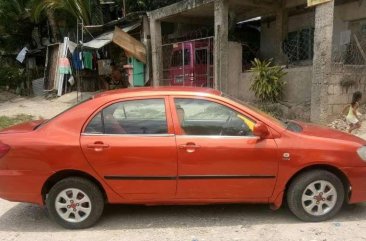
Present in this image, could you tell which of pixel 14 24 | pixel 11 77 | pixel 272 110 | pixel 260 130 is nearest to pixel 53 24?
pixel 11 77

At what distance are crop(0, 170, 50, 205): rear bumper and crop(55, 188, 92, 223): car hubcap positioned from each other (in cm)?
25

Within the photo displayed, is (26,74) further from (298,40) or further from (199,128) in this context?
(199,128)

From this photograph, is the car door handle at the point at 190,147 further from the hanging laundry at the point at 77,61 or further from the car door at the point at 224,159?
the hanging laundry at the point at 77,61

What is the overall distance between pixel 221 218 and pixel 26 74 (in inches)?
766

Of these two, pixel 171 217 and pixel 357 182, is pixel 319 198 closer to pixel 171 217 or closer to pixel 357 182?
pixel 357 182

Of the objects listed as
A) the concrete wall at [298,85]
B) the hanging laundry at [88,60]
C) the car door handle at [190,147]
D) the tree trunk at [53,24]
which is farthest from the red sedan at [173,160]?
the tree trunk at [53,24]

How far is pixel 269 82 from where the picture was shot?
10914 mm

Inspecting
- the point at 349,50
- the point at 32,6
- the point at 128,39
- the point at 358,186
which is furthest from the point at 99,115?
the point at 32,6

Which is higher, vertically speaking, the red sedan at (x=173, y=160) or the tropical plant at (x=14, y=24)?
the tropical plant at (x=14, y=24)

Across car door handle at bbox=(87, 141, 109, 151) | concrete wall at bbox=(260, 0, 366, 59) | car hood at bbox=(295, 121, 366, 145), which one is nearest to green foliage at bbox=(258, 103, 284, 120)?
concrete wall at bbox=(260, 0, 366, 59)

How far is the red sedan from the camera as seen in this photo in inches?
168

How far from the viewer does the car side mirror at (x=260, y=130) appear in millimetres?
4230

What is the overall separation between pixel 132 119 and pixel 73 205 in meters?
1.12

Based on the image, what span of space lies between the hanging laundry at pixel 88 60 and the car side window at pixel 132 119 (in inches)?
573
